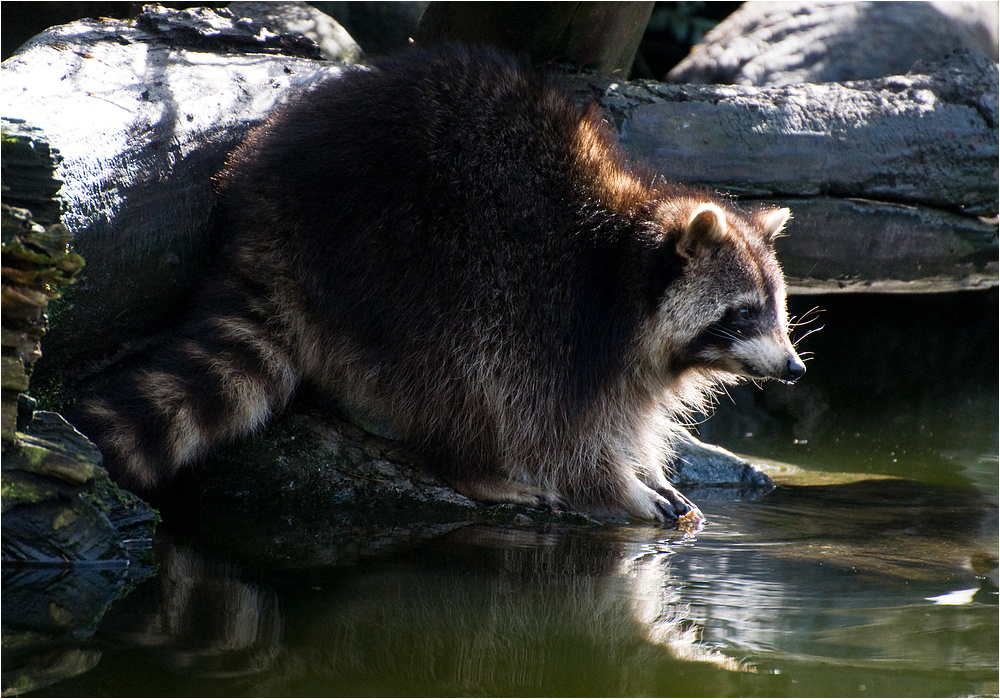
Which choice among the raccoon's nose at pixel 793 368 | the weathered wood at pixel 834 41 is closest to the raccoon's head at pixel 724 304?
the raccoon's nose at pixel 793 368

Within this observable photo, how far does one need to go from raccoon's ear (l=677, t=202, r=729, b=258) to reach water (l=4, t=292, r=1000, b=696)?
0.89 metres

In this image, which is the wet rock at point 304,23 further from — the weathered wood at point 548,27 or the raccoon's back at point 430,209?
the raccoon's back at point 430,209

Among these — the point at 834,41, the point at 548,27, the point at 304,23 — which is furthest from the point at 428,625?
the point at 834,41

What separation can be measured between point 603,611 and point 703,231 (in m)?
1.33

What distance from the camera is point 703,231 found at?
3.10m

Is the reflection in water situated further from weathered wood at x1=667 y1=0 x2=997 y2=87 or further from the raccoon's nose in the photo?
weathered wood at x1=667 y1=0 x2=997 y2=87

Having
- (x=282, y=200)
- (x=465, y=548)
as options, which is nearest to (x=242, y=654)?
(x=465, y=548)

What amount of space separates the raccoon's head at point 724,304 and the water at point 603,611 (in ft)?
1.75

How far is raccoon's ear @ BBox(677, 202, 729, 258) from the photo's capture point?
3.05m

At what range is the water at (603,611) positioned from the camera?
6.13 feet

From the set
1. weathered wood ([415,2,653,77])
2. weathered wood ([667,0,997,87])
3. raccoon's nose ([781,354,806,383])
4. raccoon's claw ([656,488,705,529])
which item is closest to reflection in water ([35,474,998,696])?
raccoon's claw ([656,488,705,529])

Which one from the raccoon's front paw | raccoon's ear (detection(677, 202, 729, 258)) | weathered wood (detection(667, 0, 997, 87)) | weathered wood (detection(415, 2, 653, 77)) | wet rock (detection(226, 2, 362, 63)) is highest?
weathered wood (detection(667, 0, 997, 87))

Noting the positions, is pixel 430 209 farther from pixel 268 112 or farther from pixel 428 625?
pixel 428 625

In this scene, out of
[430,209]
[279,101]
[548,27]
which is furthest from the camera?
[548,27]
